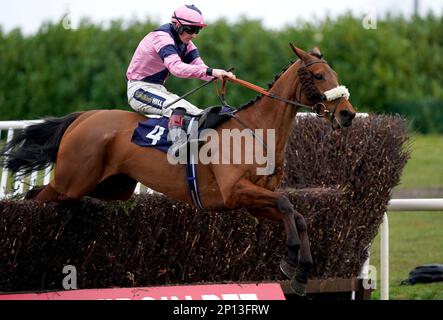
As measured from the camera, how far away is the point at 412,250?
13.1 m

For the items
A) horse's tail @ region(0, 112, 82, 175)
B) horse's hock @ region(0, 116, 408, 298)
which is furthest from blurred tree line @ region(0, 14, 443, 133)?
horse's tail @ region(0, 112, 82, 175)

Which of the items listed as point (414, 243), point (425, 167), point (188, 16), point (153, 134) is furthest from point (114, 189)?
point (425, 167)

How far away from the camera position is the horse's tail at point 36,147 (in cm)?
836

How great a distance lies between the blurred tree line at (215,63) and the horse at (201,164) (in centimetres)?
1463

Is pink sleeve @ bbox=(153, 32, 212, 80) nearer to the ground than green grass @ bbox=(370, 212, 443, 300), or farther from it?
farther from it

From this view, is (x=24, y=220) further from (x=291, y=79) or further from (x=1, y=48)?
(x=1, y=48)

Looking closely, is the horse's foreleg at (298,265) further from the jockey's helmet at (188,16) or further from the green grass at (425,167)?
the green grass at (425,167)

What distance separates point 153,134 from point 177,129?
230 millimetres

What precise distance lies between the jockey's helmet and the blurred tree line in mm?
15059

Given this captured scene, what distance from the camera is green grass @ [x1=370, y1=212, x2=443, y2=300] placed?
1037 centimetres

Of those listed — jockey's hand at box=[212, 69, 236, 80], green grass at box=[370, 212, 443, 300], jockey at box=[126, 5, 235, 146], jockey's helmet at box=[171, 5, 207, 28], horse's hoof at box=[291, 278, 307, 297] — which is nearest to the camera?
horse's hoof at box=[291, 278, 307, 297]

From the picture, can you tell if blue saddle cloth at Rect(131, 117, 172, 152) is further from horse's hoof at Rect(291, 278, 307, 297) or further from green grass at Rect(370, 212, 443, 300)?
green grass at Rect(370, 212, 443, 300)

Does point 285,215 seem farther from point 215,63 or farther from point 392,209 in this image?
point 215,63
